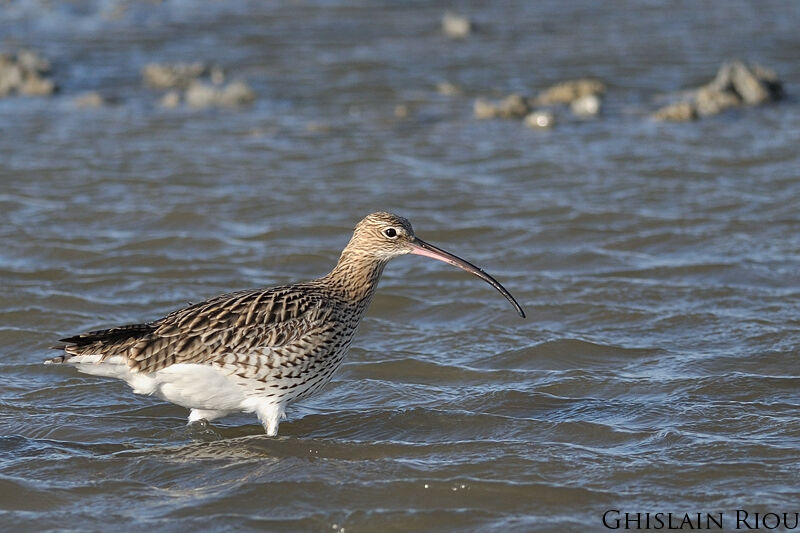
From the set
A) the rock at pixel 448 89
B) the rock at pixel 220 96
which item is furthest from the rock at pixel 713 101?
the rock at pixel 220 96

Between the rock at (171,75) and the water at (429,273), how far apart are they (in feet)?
1.20

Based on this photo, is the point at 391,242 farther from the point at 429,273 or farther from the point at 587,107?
the point at 587,107

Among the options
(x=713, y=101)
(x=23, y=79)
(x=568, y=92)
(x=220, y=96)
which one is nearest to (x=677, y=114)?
(x=713, y=101)

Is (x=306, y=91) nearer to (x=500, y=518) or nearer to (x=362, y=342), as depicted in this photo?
(x=362, y=342)

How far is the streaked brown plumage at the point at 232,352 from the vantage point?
769 centimetres

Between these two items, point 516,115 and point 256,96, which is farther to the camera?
point 256,96

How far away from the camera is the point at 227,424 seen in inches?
336

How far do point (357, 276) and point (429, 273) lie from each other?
311 centimetres

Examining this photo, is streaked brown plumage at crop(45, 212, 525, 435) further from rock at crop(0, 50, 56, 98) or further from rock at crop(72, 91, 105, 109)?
rock at crop(0, 50, 56, 98)

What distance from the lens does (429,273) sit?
38.0ft

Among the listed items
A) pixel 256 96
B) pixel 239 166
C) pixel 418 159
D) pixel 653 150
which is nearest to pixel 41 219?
pixel 239 166

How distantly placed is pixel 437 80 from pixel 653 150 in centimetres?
435

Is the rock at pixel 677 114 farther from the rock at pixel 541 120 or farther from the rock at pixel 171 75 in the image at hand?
the rock at pixel 171 75

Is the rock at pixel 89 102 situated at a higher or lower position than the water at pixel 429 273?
higher
